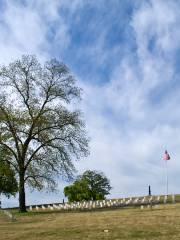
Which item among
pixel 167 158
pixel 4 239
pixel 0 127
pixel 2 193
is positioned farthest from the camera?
pixel 2 193

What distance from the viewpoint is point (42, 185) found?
53375 mm

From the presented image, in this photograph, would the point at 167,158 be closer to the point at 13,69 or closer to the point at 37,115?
the point at 37,115

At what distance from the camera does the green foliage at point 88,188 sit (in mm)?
92625

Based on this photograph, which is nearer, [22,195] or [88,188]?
[22,195]

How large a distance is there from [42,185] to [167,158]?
1514cm

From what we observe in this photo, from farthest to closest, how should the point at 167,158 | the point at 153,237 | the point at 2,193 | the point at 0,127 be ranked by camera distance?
the point at 2,193 → the point at 0,127 → the point at 167,158 → the point at 153,237

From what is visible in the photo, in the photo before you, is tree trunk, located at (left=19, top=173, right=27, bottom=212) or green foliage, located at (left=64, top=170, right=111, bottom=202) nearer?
tree trunk, located at (left=19, top=173, right=27, bottom=212)

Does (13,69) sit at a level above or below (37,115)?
above

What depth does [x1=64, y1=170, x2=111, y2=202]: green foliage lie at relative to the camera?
92.6 meters

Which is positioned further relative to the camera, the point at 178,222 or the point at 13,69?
the point at 13,69

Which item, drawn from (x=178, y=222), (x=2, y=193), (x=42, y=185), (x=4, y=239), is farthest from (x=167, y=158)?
(x=2, y=193)

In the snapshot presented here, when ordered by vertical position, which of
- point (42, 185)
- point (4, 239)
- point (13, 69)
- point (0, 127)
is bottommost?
point (4, 239)

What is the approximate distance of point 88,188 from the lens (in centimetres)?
9431

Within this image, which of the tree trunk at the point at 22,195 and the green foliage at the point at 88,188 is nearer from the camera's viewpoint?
the tree trunk at the point at 22,195
